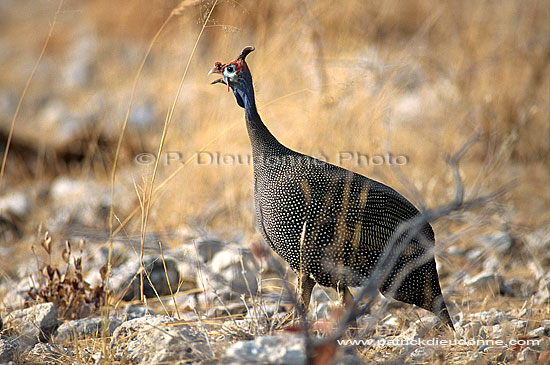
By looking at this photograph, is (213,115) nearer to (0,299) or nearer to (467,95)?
(0,299)

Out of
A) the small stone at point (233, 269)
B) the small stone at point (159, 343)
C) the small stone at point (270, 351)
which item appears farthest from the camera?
the small stone at point (233, 269)

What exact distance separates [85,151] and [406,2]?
14.7 feet

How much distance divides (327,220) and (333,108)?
6.52 feet

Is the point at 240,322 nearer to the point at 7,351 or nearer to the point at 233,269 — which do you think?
the point at 233,269

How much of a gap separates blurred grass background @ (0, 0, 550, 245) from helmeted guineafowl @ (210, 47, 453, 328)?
78 centimetres

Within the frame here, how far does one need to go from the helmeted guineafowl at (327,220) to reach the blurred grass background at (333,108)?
0.78 metres

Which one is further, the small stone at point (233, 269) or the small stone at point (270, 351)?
the small stone at point (233, 269)

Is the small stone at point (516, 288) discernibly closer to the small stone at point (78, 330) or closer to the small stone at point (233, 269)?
the small stone at point (233, 269)

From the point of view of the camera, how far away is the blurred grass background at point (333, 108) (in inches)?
166

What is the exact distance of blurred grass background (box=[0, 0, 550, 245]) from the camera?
4.21 m

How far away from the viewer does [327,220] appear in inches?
92.0

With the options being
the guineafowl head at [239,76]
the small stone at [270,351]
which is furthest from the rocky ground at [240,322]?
the guineafowl head at [239,76]

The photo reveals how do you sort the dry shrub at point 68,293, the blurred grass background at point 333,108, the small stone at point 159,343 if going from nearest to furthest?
the small stone at point 159,343
the dry shrub at point 68,293
the blurred grass background at point 333,108

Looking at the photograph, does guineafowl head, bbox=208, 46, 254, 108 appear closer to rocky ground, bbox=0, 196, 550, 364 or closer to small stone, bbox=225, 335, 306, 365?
rocky ground, bbox=0, 196, 550, 364
